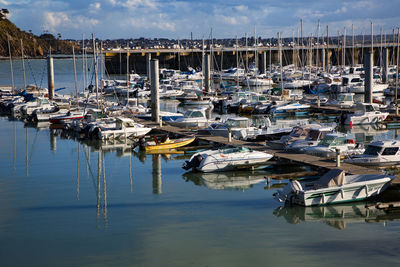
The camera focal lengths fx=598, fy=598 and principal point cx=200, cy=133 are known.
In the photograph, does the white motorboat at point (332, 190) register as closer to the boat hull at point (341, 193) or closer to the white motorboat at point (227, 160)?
the boat hull at point (341, 193)

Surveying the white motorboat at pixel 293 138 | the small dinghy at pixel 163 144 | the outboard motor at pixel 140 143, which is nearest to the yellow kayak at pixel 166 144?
the small dinghy at pixel 163 144

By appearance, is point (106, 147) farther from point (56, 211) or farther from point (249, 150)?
point (56, 211)

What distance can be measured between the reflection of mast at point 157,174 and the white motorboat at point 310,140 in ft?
20.2

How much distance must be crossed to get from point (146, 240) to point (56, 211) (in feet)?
15.7

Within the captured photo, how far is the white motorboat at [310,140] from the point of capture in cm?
2762

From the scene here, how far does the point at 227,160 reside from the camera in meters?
26.1

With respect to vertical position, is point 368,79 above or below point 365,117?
above

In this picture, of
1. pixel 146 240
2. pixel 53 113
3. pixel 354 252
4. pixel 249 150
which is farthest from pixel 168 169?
pixel 53 113

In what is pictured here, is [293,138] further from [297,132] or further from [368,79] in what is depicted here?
[368,79]

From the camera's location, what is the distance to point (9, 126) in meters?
45.5

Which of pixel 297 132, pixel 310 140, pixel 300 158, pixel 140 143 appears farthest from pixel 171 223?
pixel 140 143

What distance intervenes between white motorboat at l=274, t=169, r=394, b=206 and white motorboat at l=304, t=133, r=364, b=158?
493 centimetres

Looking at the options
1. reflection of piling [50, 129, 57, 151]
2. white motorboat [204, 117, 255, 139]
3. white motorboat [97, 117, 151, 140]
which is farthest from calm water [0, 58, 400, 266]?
white motorboat [97, 117, 151, 140]

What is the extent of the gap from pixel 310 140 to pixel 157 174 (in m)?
7.40
